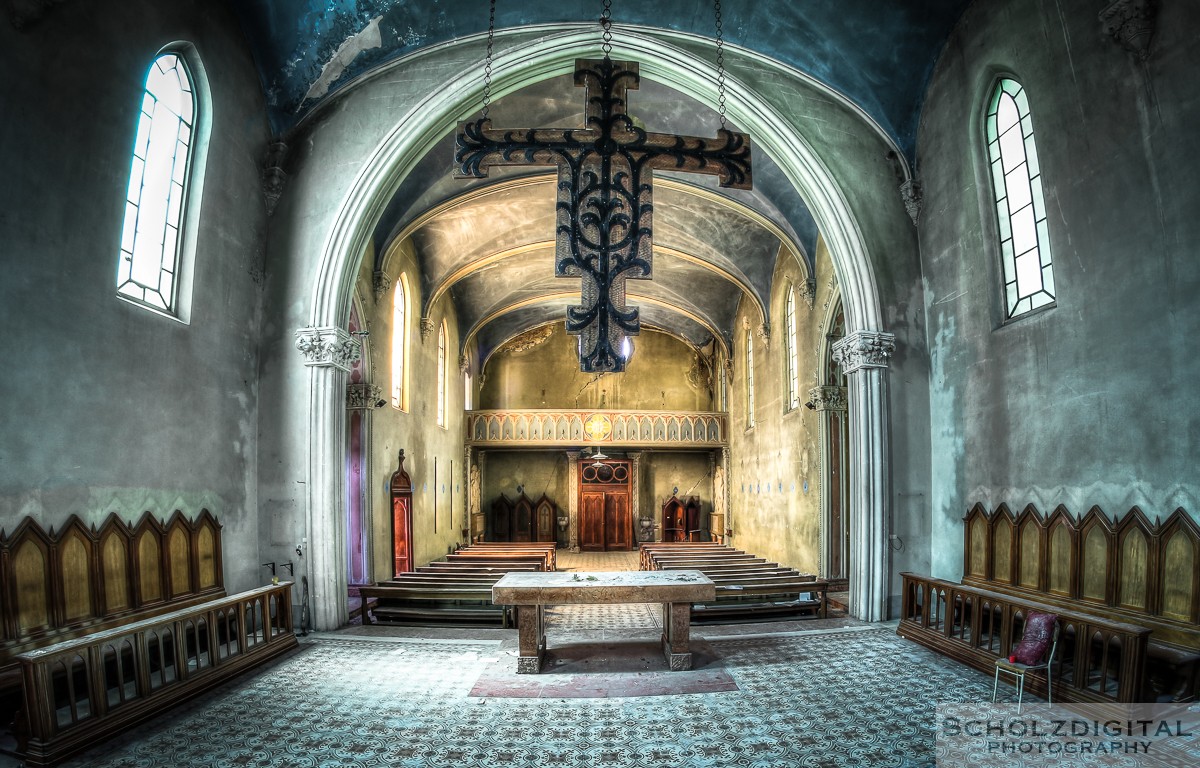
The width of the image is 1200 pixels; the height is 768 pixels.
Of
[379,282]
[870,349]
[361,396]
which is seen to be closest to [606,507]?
[361,396]

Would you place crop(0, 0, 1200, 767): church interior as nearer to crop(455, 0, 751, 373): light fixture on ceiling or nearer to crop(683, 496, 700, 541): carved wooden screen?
crop(455, 0, 751, 373): light fixture on ceiling

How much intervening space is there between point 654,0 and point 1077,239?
625 cm

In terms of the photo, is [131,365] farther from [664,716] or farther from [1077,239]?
[1077,239]

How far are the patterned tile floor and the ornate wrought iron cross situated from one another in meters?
3.03

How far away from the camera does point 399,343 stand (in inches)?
635

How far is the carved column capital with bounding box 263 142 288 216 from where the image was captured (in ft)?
33.6

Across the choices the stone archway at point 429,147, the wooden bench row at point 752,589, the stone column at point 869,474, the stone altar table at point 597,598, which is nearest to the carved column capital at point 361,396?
the stone archway at point 429,147

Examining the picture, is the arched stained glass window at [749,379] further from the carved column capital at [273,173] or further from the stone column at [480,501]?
the carved column capital at [273,173]

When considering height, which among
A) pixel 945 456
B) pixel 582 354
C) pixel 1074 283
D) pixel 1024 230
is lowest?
pixel 945 456

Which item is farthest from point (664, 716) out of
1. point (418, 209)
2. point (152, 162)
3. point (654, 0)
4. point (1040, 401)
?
point (418, 209)

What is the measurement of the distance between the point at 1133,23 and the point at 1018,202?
2.47 m

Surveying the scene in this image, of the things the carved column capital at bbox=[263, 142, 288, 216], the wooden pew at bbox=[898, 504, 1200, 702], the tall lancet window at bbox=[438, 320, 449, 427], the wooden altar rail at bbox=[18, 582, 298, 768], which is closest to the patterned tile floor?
the wooden altar rail at bbox=[18, 582, 298, 768]

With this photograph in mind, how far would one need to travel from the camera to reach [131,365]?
750 centimetres

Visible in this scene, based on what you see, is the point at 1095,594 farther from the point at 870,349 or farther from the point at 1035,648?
the point at 870,349
